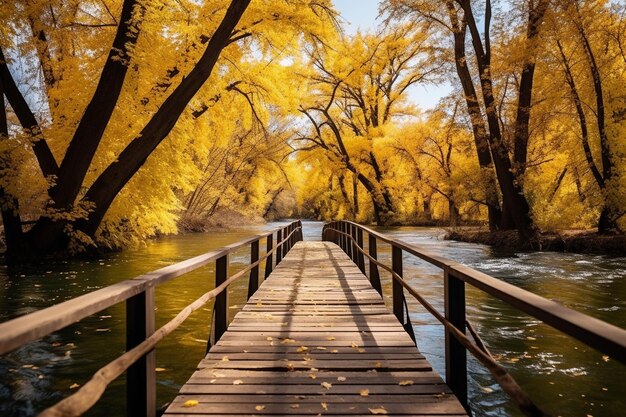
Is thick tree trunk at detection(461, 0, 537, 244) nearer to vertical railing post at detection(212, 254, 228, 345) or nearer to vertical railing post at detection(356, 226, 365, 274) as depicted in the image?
vertical railing post at detection(356, 226, 365, 274)

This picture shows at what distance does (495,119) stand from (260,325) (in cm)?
1800

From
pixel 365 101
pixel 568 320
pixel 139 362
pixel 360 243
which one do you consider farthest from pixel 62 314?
pixel 365 101

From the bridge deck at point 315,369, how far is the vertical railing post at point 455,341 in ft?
0.29

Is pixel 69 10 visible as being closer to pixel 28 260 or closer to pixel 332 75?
pixel 28 260

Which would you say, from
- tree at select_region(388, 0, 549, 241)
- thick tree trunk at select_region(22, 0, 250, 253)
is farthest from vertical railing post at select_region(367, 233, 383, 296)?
tree at select_region(388, 0, 549, 241)

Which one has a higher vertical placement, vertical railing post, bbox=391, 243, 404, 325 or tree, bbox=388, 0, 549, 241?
tree, bbox=388, 0, 549, 241

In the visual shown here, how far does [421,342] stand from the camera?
709cm

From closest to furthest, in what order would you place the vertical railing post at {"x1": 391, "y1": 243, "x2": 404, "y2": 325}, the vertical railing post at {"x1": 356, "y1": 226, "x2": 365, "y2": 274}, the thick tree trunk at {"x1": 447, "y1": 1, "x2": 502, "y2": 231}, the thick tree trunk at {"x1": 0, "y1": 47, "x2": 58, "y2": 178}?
1. the vertical railing post at {"x1": 391, "y1": 243, "x2": 404, "y2": 325}
2. the vertical railing post at {"x1": 356, "y1": 226, "x2": 365, "y2": 274}
3. the thick tree trunk at {"x1": 0, "y1": 47, "x2": 58, "y2": 178}
4. the thick tree trunk at {"x1": 447, "y1": 1, "x2": 502, "y2": 231}

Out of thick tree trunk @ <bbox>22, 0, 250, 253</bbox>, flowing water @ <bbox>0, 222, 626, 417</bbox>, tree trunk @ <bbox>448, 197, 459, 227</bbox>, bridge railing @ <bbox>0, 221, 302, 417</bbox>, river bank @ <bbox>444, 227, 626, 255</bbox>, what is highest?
thick tree trunk @ <bbox>22, 0, 250, 253</bbox>

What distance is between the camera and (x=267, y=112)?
20.2m

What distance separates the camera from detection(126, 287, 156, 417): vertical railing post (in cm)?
276

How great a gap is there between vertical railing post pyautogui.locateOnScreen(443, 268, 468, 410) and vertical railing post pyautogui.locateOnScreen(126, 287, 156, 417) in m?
1.99

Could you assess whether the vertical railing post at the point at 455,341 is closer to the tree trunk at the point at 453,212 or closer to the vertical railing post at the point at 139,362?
the vertical railing post at the point at 139,362

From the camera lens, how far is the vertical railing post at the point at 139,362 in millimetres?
2764
